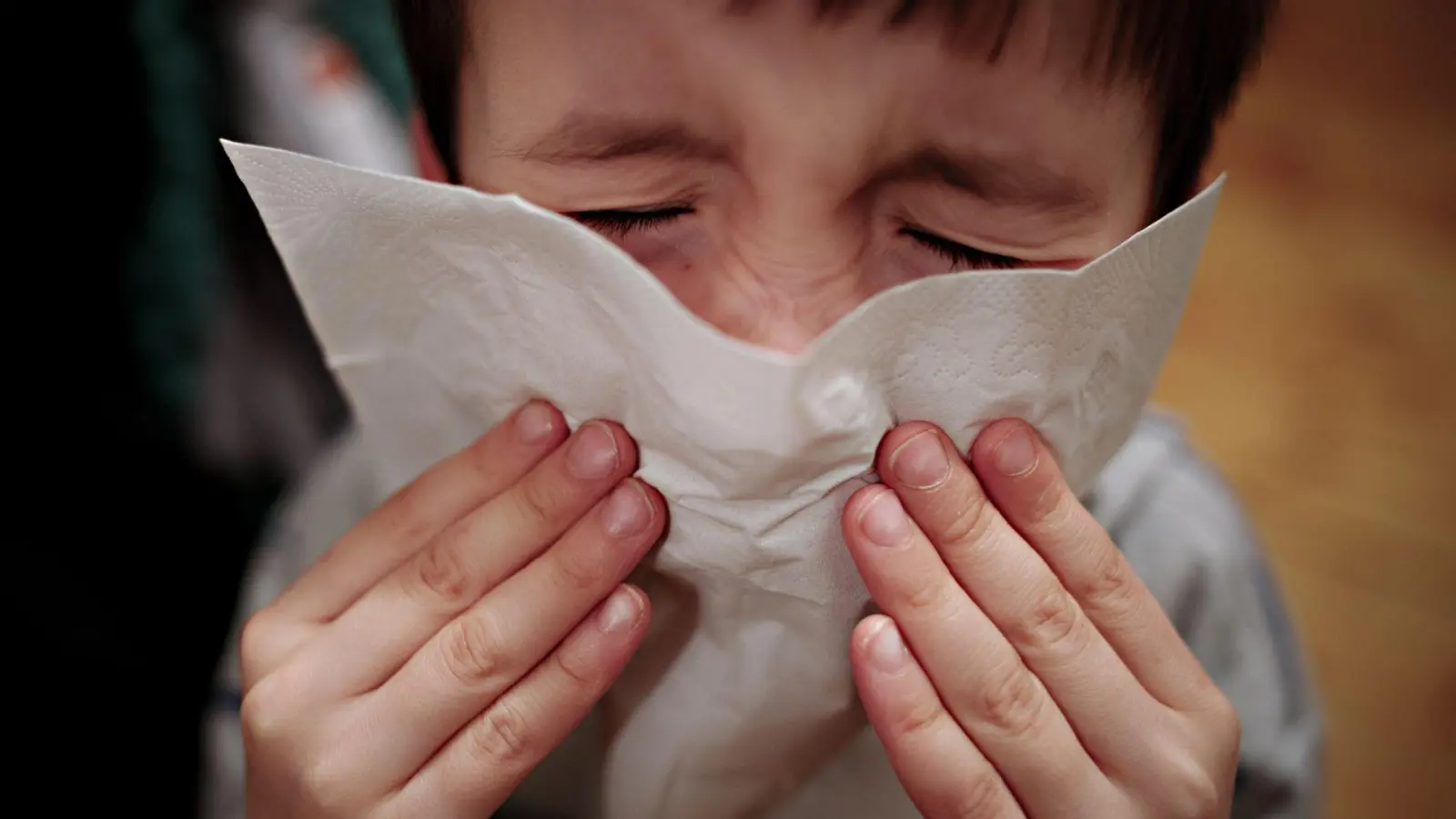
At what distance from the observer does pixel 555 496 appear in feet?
1.67

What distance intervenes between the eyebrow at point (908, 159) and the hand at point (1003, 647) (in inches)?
4.1

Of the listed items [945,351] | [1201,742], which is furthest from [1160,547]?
[945,351]

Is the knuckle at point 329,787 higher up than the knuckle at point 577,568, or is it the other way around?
the knuckle at point 577,568

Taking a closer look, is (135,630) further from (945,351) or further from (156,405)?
(945,351)

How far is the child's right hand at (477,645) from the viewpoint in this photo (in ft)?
1.66

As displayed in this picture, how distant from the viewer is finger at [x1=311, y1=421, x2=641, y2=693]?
0.50 meters

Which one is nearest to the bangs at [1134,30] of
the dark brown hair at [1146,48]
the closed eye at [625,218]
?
the dark brown hair at [1146,48]

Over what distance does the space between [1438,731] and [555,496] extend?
117 cm

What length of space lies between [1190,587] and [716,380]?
58 centimetres

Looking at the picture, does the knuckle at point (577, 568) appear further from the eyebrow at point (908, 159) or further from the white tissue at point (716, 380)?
the eyebrow at point (908, 159)

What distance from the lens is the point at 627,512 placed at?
1.63 ft

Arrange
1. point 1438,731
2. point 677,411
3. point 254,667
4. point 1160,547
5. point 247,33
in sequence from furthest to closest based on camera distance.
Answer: point 1438,731 < point 247,33 < point 1160,547 < point 254,667 < point 677,411

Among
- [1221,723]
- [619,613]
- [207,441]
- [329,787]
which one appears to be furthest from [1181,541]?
[207,441]

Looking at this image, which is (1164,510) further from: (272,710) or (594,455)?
(272,710)
